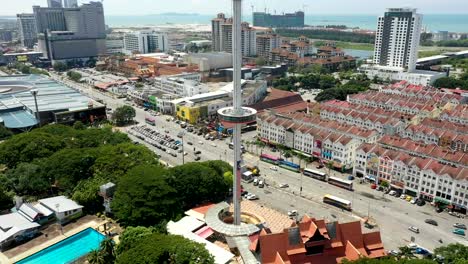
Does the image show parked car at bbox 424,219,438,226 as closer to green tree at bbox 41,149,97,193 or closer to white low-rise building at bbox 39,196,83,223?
white low-rise building at bbox 39,196,83,223

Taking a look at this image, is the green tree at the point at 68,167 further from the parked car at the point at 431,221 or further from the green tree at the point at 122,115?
the parked car at the point at 431,221

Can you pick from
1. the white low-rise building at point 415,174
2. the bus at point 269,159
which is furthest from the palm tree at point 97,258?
the white low-rise building at point 415,174

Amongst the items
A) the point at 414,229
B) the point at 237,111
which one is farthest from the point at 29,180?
the point at 414,229

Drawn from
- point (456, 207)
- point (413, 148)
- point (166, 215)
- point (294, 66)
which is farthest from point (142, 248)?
point (294, 66)

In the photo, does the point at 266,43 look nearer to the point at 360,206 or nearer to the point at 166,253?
the point at 360,206

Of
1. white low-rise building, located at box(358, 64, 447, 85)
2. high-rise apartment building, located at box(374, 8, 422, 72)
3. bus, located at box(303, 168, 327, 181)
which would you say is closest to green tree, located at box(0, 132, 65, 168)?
bus, located at box(303, 168, 327, 181)
